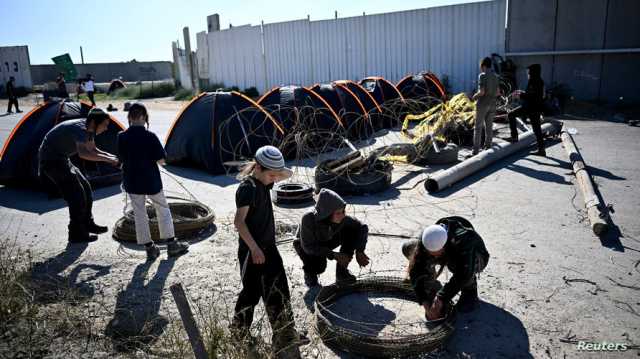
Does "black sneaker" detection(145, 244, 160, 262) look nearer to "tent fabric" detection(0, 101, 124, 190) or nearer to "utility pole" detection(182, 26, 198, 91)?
"tent fabric" detection(0, 101, 124, 190)

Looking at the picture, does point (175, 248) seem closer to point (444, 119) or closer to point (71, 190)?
point (71, 190)

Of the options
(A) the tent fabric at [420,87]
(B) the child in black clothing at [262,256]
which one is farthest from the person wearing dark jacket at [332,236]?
(A) the tent fabric at [420,87]

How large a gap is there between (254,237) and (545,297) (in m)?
2.85

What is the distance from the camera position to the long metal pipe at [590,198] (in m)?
6.23

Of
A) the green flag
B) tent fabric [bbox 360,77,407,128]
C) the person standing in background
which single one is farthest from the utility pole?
the person standing in background

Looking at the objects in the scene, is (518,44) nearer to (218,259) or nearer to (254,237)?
(218,259)

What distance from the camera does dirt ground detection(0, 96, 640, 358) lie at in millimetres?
4371

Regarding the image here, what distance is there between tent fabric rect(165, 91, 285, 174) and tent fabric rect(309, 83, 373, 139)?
2.72 metres

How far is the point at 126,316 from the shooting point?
488cm

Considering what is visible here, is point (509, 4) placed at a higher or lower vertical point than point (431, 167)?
higher

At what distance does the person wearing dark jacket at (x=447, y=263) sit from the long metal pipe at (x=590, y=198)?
2437mm

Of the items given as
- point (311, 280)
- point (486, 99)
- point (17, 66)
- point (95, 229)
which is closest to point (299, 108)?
point (486, 99)

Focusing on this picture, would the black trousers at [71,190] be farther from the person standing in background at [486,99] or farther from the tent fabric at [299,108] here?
the person standing in background at [486,99]

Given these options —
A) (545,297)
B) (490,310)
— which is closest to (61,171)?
(490,310)
